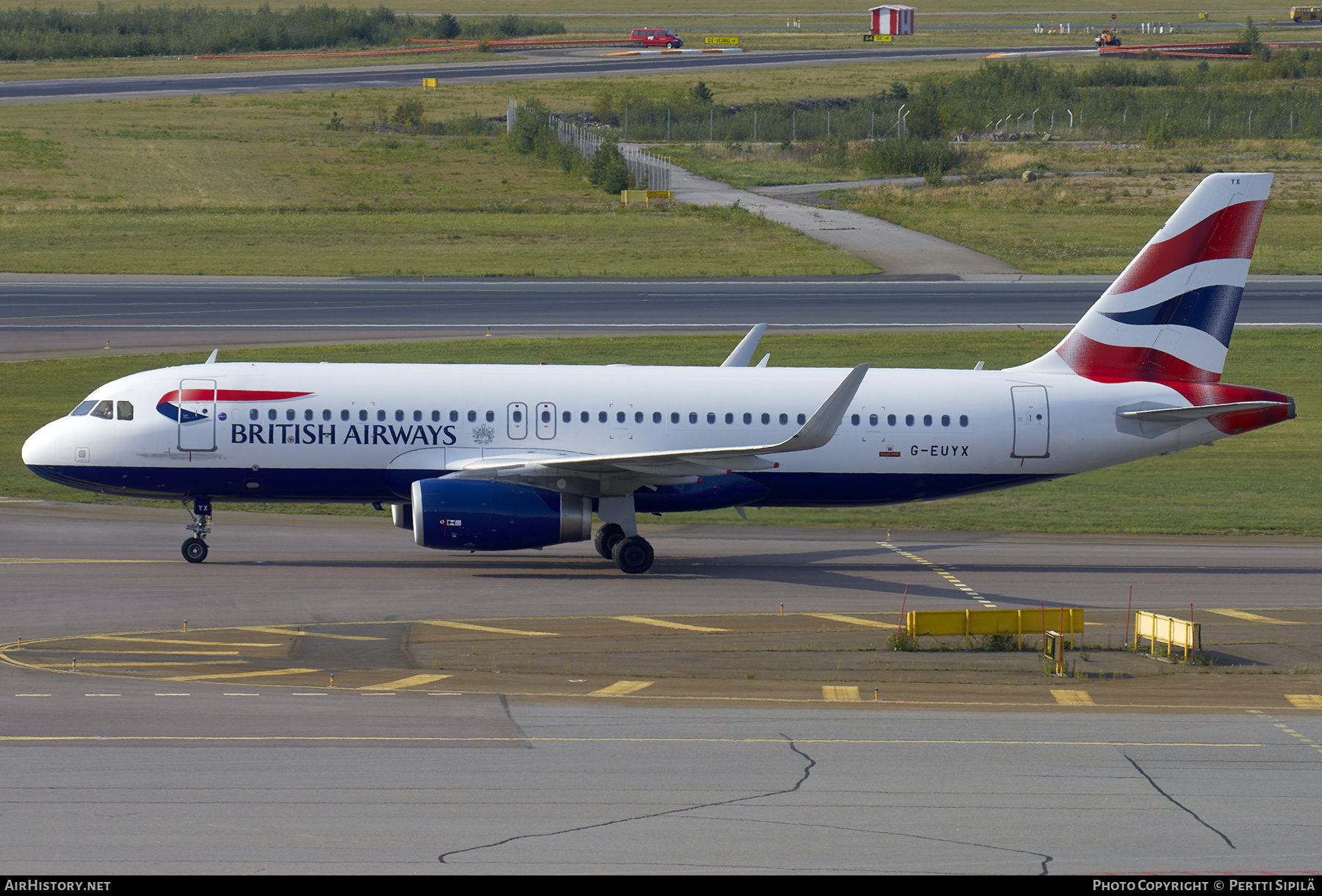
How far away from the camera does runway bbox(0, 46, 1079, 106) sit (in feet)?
469

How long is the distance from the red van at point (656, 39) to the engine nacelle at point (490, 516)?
172589mm

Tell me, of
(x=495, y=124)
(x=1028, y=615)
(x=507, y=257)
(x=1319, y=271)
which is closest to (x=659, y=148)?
(x=495, y=124)

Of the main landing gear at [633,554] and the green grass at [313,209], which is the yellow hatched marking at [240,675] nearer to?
the main landing gear at [633,554]

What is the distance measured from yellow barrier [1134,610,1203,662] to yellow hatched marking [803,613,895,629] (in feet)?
15.3

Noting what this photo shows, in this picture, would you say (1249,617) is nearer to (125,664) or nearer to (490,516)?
(490,516)

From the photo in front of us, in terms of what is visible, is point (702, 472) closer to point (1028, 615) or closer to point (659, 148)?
point (1028, 615)

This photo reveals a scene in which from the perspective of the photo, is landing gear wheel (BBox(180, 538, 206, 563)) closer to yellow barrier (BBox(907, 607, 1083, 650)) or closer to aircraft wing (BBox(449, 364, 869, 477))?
aircraft wing (BBox(449, 364, 869, 477))

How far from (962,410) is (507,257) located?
2189 inches

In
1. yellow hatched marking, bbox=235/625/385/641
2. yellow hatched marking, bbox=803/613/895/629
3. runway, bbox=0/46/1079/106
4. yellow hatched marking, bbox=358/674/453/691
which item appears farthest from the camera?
runway, bbox=0/46/1079/106

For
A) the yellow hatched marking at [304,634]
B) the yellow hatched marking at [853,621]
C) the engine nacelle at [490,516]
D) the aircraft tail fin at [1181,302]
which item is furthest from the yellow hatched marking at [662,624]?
the aircraft tail fin at [1181,302]

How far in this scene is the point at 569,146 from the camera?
120188 mm

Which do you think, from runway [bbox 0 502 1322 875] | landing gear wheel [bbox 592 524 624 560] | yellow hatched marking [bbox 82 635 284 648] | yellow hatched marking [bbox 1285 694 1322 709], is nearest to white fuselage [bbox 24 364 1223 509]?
landing gear wheel [bbox 592 524 624 560]

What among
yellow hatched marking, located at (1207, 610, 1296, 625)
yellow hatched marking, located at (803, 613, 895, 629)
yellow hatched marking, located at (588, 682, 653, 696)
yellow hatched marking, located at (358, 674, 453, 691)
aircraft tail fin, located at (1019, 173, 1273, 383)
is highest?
aircraft tail fin, located at (1019, 173, 1273, 383)

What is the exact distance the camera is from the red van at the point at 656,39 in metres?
195
